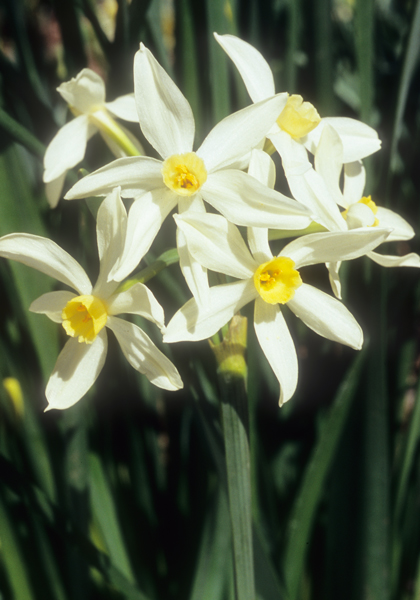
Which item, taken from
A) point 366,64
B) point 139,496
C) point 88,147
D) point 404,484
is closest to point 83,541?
point 139,496

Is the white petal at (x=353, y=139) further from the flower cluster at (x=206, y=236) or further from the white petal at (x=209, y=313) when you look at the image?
the white petal at (x=209, y=313)

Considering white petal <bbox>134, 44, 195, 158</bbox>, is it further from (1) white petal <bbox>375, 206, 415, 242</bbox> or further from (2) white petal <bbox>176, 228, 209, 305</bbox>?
(1) white petal <bbox>375, 206, 415, 242</bbox>

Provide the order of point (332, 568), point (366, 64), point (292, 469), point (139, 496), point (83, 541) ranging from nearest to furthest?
point (83, 541) → point (366, 64) → point (332, 568) → point (139, 496) → point (292, 469)

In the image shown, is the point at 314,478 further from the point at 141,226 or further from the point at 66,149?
the point at 66,149

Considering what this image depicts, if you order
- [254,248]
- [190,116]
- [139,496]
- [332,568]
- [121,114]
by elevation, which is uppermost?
[121,114]

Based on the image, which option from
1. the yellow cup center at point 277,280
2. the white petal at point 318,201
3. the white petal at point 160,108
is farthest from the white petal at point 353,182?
the white petal at point 160,108

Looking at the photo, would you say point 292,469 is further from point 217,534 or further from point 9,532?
point 9,532

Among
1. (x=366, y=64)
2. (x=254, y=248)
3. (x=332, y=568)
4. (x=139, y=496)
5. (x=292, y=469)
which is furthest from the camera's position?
(x=292, y=469)
